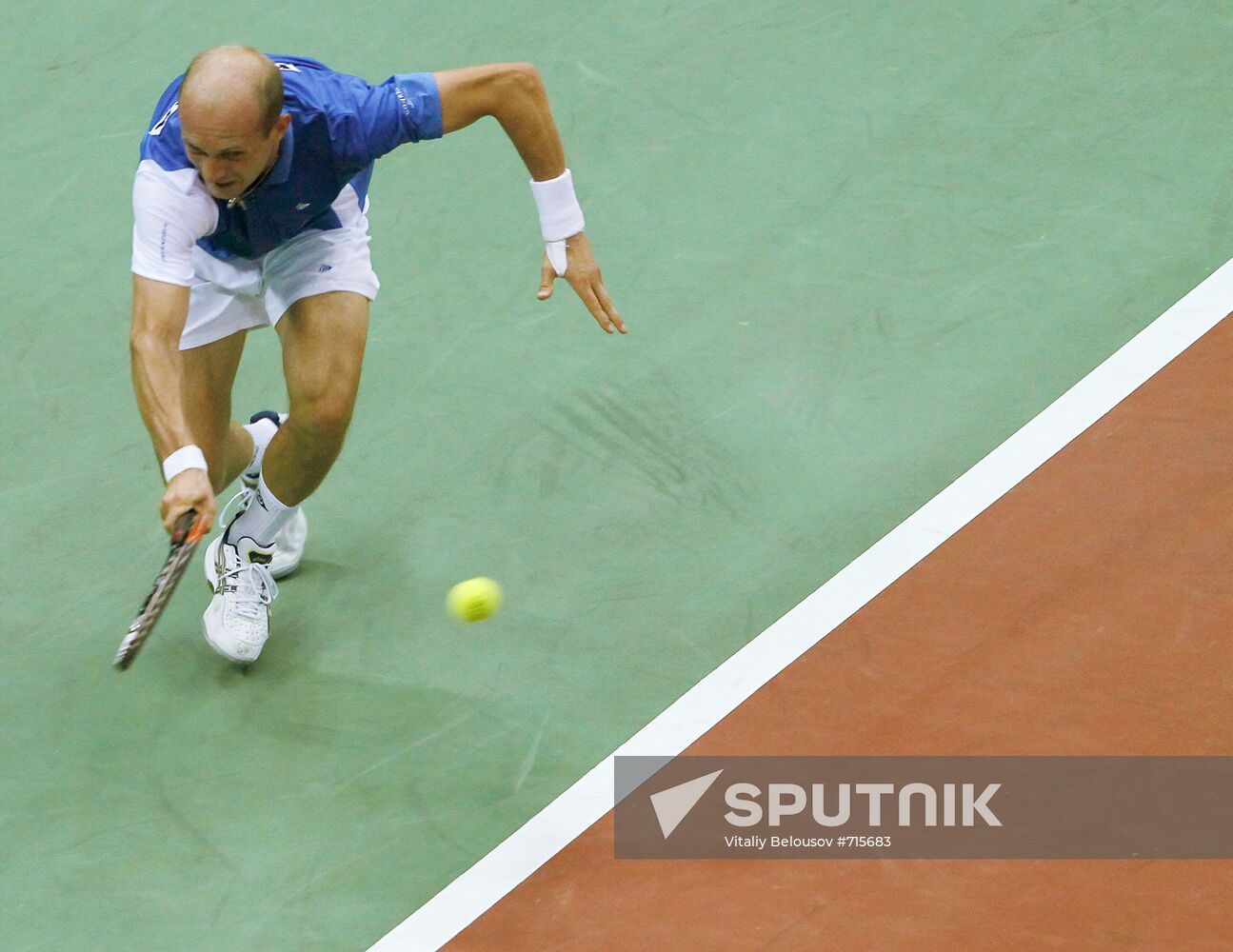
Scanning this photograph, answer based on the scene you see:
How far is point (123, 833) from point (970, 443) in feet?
9.62

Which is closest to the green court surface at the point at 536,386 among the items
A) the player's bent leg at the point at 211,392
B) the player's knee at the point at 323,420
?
the player's bent leg at the point at 211,392

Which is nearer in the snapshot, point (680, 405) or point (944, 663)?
point (944, 663)

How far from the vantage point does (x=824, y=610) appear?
5.31 metres

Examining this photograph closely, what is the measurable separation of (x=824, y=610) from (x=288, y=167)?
6.67 feet

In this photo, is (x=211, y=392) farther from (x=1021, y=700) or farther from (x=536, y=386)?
(x=1021, y=700)

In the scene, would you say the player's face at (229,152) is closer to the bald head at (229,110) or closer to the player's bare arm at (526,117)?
the bald head at (229,110)

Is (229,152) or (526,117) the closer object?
(229,152)

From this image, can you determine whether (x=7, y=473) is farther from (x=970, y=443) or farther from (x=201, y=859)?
(x=970, y=443)

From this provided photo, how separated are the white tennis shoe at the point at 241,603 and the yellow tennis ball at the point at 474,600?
573 millimetres

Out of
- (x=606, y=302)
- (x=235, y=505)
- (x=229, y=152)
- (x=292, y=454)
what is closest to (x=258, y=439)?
(x=235, y=505)

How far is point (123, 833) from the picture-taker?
188 inches

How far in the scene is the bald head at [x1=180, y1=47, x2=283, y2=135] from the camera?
4.36 metres

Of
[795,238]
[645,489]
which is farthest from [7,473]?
[795,238]

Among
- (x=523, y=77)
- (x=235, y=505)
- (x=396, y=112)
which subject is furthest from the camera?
(x=235, y=505)
